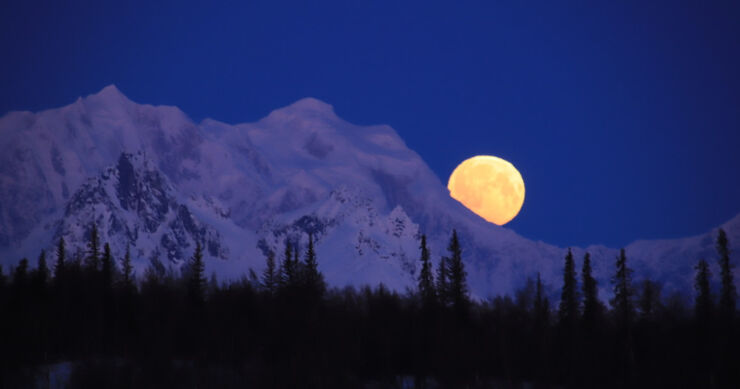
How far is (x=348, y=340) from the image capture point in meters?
82.3

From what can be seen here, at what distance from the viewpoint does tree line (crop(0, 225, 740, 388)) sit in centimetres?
7119

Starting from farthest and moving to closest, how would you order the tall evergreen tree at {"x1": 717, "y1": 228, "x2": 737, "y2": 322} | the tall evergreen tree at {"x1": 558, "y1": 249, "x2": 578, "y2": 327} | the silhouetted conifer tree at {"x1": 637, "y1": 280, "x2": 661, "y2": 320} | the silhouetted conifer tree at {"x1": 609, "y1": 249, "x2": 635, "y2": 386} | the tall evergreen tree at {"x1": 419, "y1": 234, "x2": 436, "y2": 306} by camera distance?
the tall evergreen tree at {"x1": 419, "y1": 234, "x2": 436, "y2": 306}
the silhouetted conifer tree at {"x1": 637, "y1": 280, "x2": 661, "y2": 320}
the tall evergreen tree at {"x1": 558, "y1": 249, "x2": 578, "y2": 327}
the tall evergreen tree at {"x1": 717, "y1": 228, "x2": 737, "y2": 322}
the silhouetted conifer tree at {"x1": 609, "y1": 249, "x2": 635, "y2": 386}

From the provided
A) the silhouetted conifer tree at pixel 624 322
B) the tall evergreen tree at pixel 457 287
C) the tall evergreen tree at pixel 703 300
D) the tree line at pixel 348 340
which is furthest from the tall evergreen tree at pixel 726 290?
the tall evergreen tree at pixel 457 287

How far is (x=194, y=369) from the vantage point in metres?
71.4

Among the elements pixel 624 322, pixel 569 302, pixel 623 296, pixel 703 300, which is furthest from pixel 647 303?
pixel 569 302

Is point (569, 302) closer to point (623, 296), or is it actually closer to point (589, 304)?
point (589, 304)

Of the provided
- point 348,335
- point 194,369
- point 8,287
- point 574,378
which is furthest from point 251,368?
point 8,287

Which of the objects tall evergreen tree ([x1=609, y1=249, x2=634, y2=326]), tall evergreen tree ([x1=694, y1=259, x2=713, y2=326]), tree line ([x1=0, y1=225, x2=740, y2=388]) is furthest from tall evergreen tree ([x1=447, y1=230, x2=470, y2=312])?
tall evergreen tree ([x1=694, y1=259, x2=713, y2=326])

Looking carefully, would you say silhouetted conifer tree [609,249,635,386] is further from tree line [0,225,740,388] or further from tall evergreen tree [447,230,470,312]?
tall evergreen tree [447,230,470,312]

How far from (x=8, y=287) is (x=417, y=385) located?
5298cm

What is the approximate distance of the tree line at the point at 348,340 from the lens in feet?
234

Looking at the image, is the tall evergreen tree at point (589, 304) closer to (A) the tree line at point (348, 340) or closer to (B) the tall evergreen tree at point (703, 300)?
(A) the tree line at point (348, 340)

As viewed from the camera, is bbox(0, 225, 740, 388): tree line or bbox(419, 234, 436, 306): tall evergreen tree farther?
bbox(419, 234, 436, 306): tall evergreen tree

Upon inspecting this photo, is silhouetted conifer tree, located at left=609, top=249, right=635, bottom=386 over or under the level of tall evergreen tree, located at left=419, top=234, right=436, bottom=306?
under
